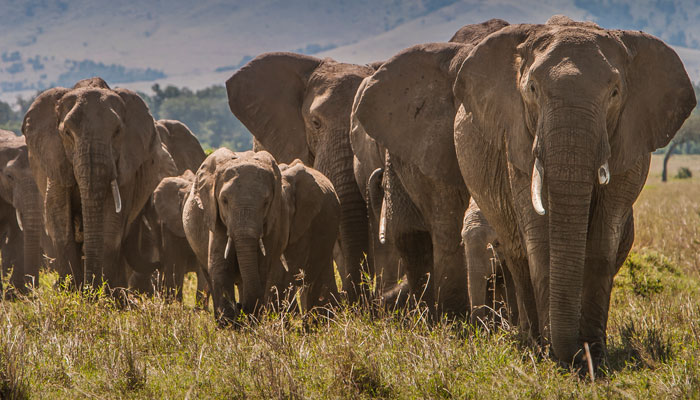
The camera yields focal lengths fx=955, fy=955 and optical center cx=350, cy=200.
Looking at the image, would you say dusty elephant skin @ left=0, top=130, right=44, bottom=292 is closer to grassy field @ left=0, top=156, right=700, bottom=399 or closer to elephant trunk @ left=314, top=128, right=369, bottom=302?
elephant trunk @ left=314, top=128, right=369, bottom=302

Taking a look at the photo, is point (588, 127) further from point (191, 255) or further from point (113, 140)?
point (191, 255)

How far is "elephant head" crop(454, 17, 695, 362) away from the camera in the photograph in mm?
4812

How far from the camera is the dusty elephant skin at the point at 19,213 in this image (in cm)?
1048

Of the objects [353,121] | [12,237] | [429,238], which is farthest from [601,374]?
[12,237]

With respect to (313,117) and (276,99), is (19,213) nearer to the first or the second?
(276,99)

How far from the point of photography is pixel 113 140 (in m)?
8.88

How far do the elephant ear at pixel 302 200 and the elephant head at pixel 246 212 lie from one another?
1.13ft

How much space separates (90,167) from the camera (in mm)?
8523

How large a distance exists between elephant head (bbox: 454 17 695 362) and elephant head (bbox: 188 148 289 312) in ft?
7.08

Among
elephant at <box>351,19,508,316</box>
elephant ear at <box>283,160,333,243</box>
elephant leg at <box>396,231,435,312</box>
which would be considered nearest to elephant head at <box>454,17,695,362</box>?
elephant at <box>351,19,508,316</box>

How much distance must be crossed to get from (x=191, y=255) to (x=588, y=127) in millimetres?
6776

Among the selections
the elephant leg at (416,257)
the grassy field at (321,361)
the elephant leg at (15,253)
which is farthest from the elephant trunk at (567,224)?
the elephant leg at (15,253)

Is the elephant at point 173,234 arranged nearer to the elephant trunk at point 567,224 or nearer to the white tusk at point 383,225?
the white tusk at point 383,225

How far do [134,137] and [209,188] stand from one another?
6.22 feet
